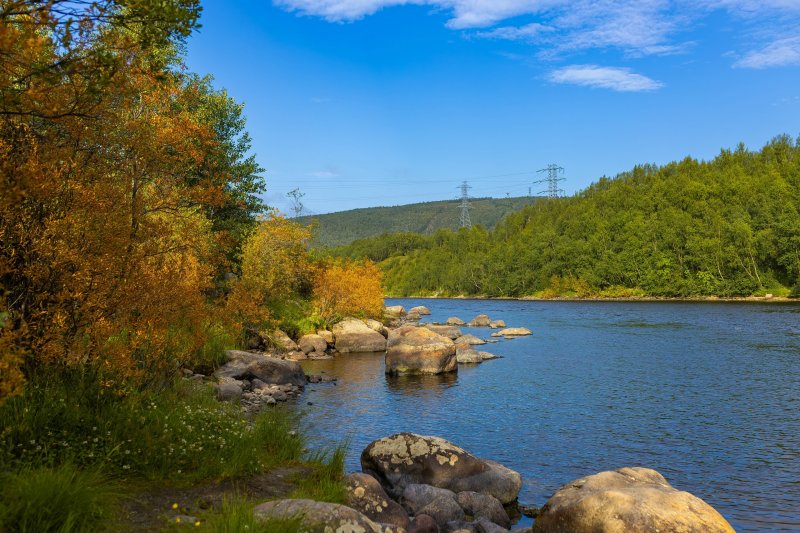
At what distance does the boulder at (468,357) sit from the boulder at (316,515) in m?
28.1

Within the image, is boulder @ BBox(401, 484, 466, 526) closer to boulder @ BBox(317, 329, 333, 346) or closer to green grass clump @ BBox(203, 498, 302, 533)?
green grass clump @ BBox(203, 498, 302, 533)

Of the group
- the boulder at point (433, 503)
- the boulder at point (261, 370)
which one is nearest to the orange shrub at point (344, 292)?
the boulder at point (261, 370)

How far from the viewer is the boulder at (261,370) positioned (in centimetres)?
2469

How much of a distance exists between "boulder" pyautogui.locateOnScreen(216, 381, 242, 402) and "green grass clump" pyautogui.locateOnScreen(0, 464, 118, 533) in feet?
43.1

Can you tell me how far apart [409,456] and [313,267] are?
31.3 meters

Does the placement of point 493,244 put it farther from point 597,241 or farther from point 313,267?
point 313,267

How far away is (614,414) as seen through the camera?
70.1 feet

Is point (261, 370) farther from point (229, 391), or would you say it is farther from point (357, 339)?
point (357, 339)

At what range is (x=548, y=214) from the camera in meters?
180

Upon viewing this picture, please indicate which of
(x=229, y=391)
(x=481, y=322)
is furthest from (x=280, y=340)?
(x=481, y=322)

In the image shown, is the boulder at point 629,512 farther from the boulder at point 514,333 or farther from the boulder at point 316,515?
the boulder at point 514,333

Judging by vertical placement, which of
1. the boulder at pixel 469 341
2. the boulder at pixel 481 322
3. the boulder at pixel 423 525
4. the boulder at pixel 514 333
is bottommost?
the boulder at pixel 481 322

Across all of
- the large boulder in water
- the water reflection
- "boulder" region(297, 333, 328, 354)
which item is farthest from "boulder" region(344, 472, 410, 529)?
"boulder" region(297, 333, 328, 354)

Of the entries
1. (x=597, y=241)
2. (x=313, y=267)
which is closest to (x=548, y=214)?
(x=597, y=241)
